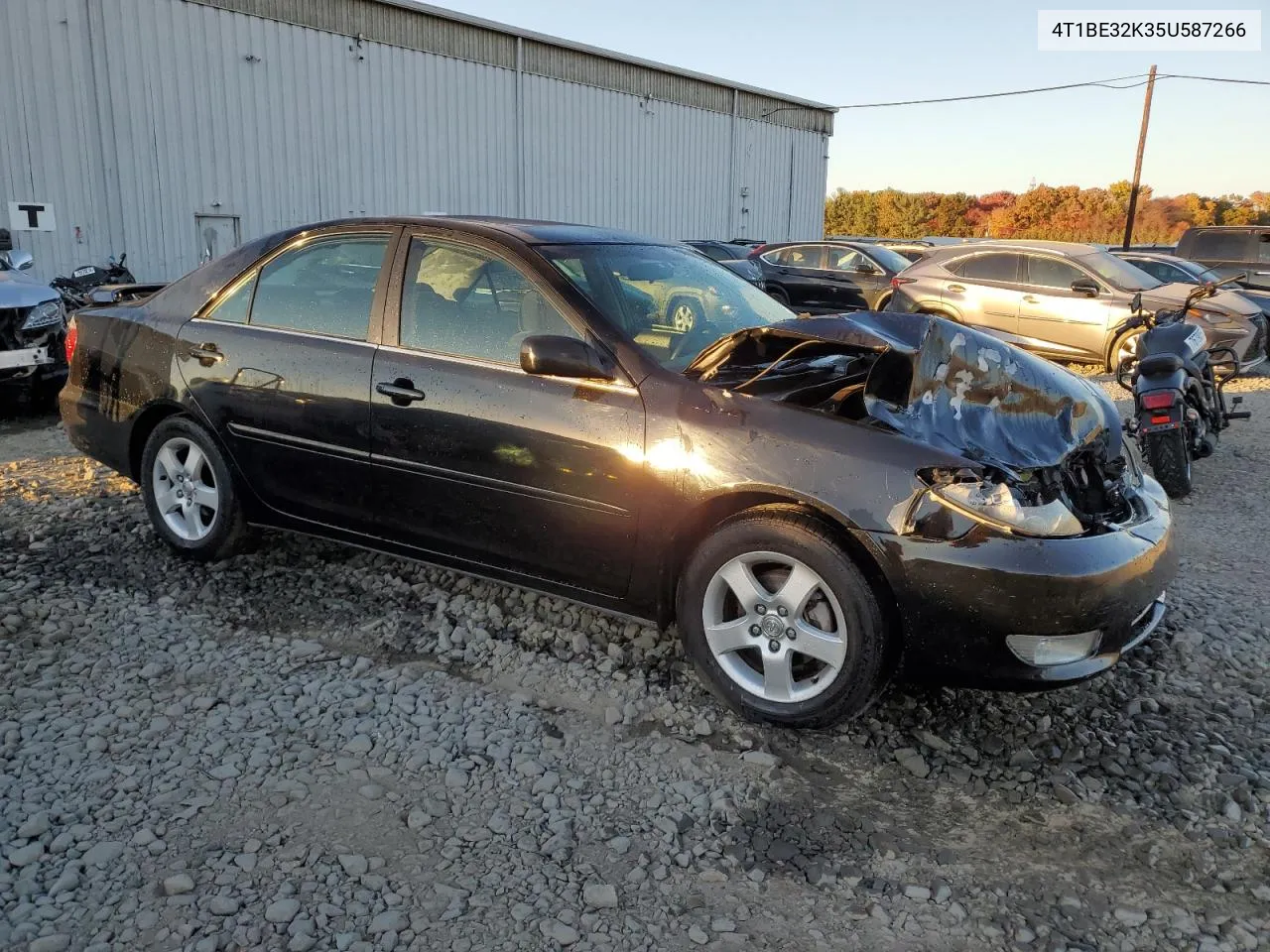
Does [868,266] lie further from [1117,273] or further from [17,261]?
[17,261]

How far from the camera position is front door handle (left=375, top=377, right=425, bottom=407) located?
377 centimetres

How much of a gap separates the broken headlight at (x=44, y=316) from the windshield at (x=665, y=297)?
626 cm

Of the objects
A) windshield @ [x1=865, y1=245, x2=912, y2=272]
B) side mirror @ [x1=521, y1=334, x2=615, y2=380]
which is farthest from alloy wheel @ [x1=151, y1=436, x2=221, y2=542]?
windshield @ [x1=865, y1=245, x2=912, y2=272]

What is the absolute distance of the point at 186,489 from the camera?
4.55 metres

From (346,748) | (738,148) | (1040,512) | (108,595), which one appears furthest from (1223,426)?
(738,148)

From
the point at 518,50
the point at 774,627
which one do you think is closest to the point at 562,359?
the point at 774,627

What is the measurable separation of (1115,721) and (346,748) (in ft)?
8.51

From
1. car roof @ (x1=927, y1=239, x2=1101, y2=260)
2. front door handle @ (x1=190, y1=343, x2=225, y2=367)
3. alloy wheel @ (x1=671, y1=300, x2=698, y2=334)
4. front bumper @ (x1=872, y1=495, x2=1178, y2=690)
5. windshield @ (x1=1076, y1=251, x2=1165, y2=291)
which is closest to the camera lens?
front bumper @ (x1=872, y1=495, x2=1178, y2=690)

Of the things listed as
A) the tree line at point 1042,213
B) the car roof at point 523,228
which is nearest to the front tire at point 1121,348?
the car roof at point 523,228

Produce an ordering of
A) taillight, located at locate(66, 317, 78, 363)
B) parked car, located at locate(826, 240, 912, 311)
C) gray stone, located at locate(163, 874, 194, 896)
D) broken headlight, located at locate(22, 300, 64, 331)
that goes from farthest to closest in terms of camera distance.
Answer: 1. parked car, located at locate(826, 240, 912, 311)
2. broken headlight, located at locate(22, 300, 64, 331)
3. taillight, located at locate(66, 317, 78, 363)
4. gray stone, located at locate(163, 874, 194, 896)

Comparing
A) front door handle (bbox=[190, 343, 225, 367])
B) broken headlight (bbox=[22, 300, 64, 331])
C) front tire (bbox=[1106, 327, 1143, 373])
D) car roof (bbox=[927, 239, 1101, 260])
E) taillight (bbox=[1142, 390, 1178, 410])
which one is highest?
car roof (bbox=[927, 239, 1101, 260])

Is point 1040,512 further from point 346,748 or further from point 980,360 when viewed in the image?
point 346,748

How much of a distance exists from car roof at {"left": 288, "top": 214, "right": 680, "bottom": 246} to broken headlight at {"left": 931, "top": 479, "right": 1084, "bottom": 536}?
1904mm

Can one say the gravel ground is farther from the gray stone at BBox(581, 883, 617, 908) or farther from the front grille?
the front grille
